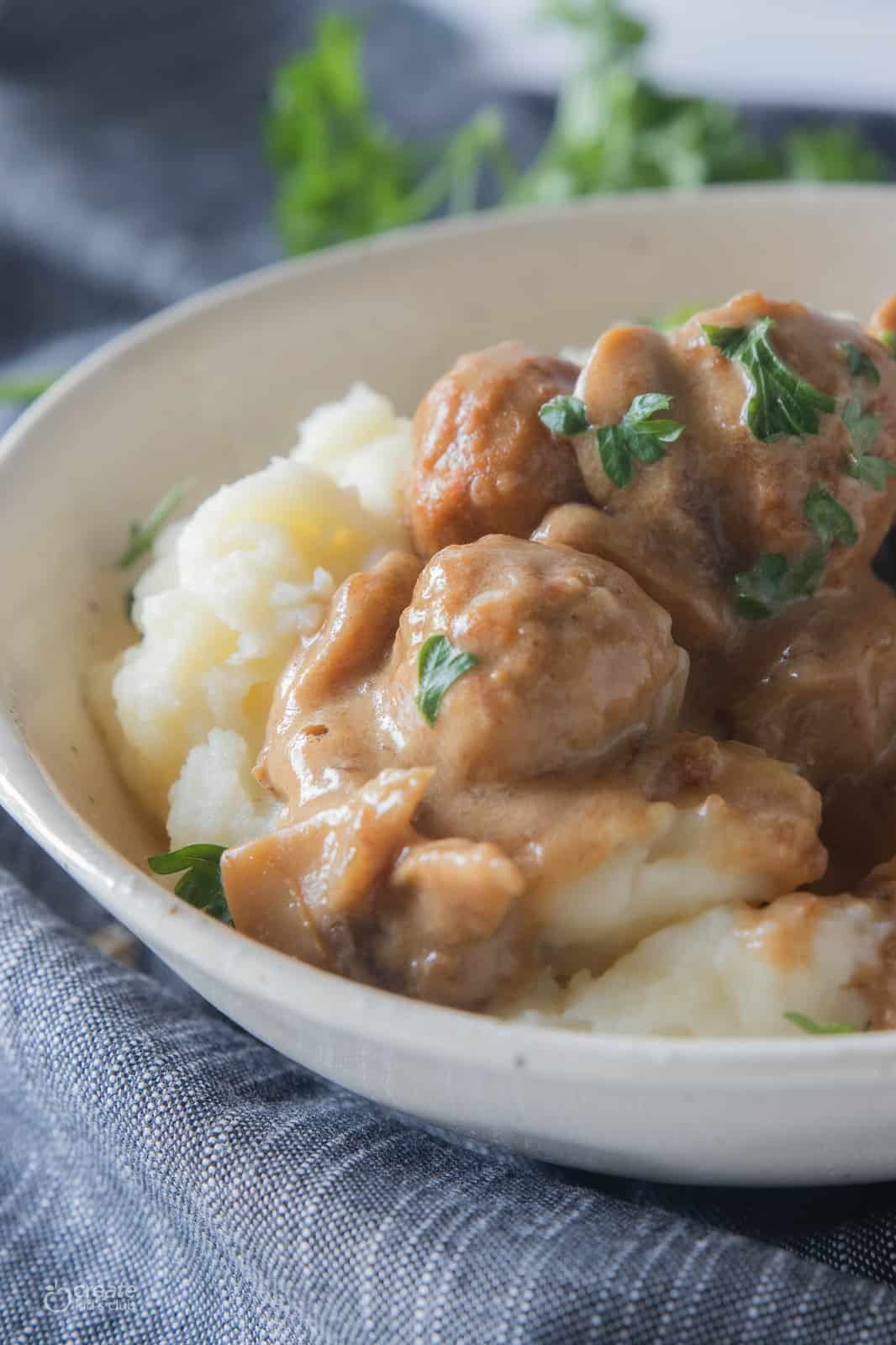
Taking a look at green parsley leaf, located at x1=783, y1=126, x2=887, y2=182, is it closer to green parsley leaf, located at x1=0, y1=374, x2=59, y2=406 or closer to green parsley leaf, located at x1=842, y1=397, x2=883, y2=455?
green parsley leaf, located at x1=0, y1=374, x2=59, y2=406

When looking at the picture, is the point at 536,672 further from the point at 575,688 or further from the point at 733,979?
the point at 733,979

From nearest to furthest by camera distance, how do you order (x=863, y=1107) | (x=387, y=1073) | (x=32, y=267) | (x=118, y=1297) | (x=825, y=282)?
(x=863, y=1107) < (x=387, y=1073) < (x=118, y=1297) < (x=825, y=282) < (x=32, y=267)

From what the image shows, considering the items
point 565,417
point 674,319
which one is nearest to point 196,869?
point 565,417

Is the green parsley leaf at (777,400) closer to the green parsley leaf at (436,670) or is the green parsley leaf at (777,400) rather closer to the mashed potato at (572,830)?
the mashed potato at (572,830)

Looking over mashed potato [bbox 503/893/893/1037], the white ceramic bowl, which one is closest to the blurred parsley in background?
the white ceramic bowl

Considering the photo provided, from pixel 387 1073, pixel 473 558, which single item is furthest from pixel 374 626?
pixel 387 1073

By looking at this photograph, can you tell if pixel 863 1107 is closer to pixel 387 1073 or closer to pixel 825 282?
pixel 387 1073
